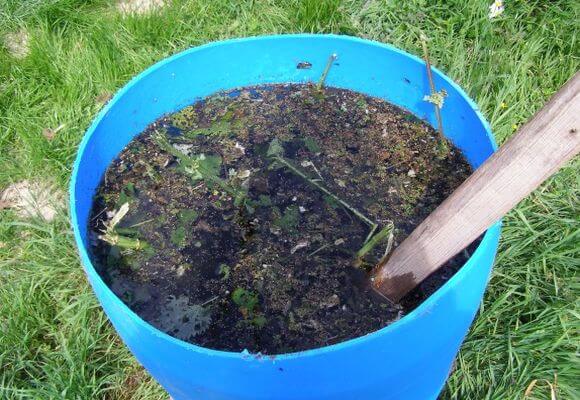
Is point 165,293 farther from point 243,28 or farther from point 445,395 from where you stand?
point 243,28

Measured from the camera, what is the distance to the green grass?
1.53 meters

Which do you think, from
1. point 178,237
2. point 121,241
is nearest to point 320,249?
point 178,237

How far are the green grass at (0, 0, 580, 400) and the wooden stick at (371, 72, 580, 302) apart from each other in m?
0.49

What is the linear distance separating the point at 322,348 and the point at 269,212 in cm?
70

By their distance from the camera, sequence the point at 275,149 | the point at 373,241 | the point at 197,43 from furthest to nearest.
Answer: the point at 197,43 < the point at 275,149 < the point at 373,241

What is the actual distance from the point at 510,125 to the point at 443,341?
3.44ft

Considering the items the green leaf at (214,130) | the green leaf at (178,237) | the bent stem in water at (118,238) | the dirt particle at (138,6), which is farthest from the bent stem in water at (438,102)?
the dirt particle at (138,6)

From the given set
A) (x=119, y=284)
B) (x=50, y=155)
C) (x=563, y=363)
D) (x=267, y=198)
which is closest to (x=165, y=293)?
(x=119, y=284)

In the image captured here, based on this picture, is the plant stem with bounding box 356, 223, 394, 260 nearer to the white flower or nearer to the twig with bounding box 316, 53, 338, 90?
the twig with bounding box 316, 53, 338, 90

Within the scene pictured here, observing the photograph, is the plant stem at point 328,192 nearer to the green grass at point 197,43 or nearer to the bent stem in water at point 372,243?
the bent stem in water at point 372,243

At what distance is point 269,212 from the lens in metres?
1.61

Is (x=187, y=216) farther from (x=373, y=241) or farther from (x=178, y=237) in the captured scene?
(x=373, y=241)

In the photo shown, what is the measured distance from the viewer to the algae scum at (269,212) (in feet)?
4.58

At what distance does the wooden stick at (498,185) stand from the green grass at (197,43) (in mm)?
494
